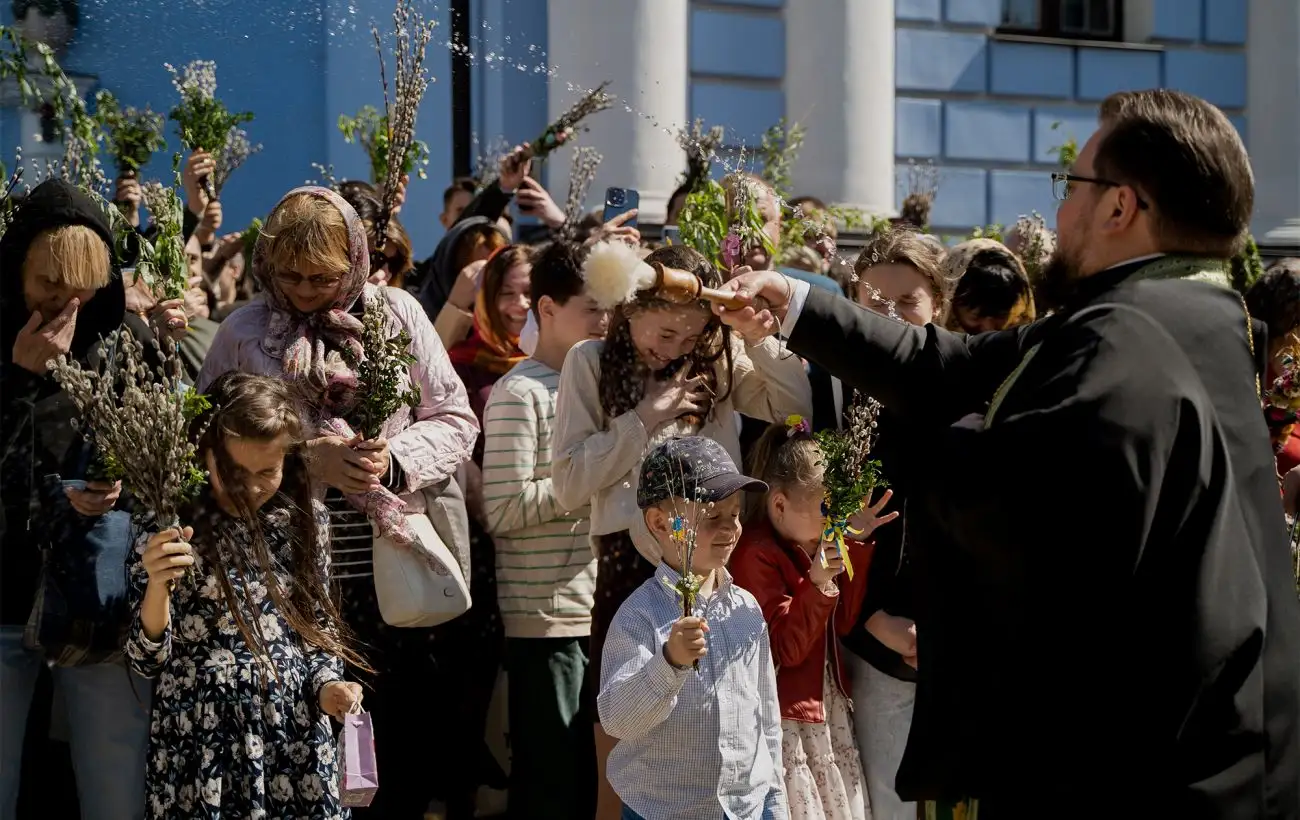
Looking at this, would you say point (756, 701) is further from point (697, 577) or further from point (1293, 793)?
point (1293, 793)

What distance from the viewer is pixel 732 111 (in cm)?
1130

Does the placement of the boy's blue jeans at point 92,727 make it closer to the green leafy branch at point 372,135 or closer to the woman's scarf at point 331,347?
the woman's scarf at point 331,347

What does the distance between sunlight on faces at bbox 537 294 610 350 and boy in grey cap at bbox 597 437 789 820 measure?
1136 mm

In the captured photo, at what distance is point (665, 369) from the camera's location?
5.29m

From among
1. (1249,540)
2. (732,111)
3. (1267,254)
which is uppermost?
(732,111)

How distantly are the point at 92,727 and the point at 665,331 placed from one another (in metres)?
1.94

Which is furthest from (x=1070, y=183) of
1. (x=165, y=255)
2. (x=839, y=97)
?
(x=839, y=97)

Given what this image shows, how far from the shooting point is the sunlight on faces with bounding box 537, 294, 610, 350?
226 inches

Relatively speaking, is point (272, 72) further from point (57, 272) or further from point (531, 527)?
point (57, 272)

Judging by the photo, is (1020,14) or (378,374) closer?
(378,374)

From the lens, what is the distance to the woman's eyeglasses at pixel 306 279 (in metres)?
4.92

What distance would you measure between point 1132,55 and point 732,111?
12.2 ft

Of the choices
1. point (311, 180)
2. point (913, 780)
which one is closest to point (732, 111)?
point (311, 180)

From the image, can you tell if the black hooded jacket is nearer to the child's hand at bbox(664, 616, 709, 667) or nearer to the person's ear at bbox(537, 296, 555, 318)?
the person's ear at bbox(537, 296, 555, 318)
